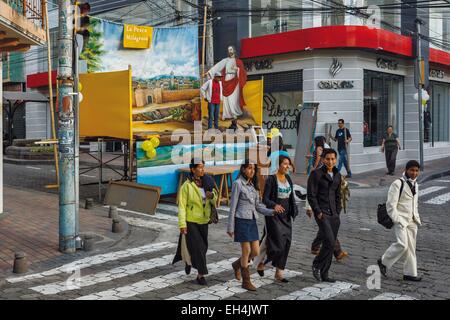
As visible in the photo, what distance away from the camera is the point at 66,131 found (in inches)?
334

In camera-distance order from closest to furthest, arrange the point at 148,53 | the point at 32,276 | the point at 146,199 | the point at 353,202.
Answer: the point at 32,276
the point at 146,199
the point at 353,202
the point at 148,53

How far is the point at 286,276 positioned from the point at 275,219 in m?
0.88

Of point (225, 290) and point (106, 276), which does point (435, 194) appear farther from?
point (106, 276)

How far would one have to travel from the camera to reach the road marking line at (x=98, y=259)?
727 centimetres

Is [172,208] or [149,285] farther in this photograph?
[172,208]

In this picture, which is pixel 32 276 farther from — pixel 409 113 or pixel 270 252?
pixel 409 113

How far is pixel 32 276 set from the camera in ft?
23.7

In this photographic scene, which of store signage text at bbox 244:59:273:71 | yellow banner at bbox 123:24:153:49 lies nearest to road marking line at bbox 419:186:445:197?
store signage text at bbox 244:59:273:71

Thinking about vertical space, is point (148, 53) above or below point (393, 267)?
above

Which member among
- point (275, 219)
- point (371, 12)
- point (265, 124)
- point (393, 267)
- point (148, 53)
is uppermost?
point (371, 12)

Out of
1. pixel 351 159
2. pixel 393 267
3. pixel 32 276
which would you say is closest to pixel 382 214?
pixel 393 267

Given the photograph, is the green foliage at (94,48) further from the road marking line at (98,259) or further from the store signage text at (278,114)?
the store signage text at (278,114)

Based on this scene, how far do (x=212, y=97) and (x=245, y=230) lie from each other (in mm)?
10765

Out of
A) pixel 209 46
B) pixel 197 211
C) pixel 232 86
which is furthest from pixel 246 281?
pixel 209 46
